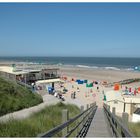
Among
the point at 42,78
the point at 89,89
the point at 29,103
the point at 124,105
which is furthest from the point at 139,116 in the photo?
the point at 89,89

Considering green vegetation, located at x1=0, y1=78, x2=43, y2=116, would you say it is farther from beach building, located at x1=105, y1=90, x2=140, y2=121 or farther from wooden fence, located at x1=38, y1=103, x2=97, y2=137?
beach building, located at x1=105, y1=90, x2=140, y2=121

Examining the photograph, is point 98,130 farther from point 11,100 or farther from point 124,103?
point 124,103

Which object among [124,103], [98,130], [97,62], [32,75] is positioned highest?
[98,130]

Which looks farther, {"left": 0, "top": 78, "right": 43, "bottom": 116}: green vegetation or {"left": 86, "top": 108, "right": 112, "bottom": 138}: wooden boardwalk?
{"left": 0, "top": 78, "right": 43, "bottom": 116}: green vegetation

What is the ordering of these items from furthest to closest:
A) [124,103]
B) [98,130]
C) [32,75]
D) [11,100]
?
[32,75]
[124,103]
[11,100]
[98,130]

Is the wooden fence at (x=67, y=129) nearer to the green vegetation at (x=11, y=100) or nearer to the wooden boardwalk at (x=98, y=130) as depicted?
the wooden boardwalk at (x=98, y=130)

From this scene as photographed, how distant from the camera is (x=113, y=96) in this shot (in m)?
22.7

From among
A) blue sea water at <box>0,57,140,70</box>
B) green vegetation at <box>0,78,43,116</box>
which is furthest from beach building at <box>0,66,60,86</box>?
blue sea water at <box>0,57,140,70</box>

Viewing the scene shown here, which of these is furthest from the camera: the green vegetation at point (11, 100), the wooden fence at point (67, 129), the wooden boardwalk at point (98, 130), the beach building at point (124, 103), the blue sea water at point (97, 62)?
the blue sea water at point (97, 62)

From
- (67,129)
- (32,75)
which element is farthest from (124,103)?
(67,129)

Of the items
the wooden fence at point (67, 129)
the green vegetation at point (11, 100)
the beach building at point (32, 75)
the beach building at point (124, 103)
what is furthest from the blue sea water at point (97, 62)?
the wooden fence at point (67, 129)

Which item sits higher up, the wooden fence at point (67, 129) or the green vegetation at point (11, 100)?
the wooden fence at point (67, 129)

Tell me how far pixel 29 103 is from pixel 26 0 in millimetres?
7971

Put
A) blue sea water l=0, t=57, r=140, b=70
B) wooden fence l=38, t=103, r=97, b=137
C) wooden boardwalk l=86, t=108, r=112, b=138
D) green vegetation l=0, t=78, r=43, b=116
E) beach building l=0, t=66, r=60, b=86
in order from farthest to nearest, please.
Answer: blue sea water l=0, t=57, r=140, b=70, beach building l=0, t=66, r=60, b=86, green vegetation l=0, t=78, r=43, b=116, wooden boardwalk l=86, t=108, r=112, b=138, wooden fence l=38, t=103, r=97, b=137
